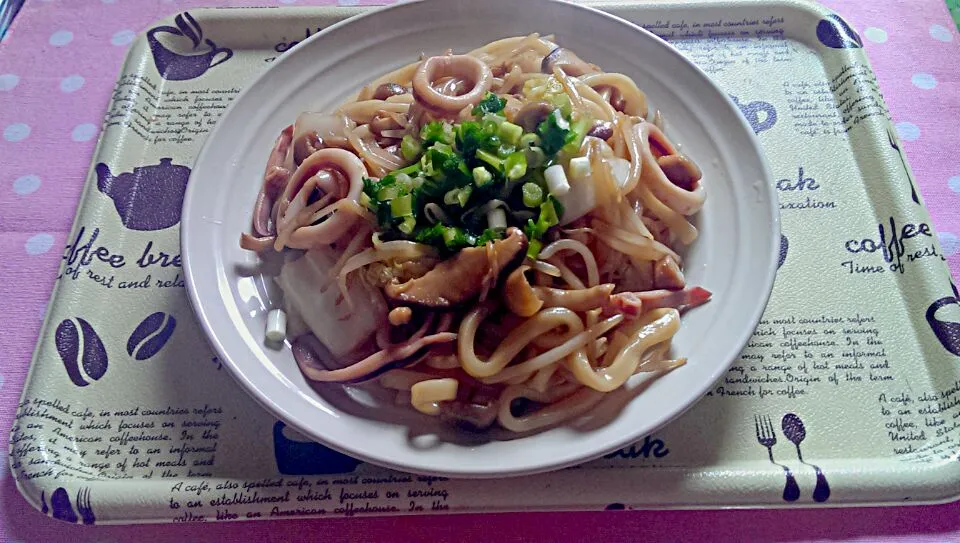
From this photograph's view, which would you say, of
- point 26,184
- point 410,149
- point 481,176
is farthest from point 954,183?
point 26,184

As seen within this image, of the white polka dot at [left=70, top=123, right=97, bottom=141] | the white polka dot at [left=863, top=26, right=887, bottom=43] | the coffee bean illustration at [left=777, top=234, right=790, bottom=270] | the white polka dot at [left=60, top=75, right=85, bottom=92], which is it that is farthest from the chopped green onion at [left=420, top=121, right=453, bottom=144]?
the white polka dot at [left=863, top=26, right=887, bottom=43]

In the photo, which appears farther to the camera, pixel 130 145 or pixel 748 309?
pixel 130 145

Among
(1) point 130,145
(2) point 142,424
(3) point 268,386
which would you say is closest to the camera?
(3) point 268,386

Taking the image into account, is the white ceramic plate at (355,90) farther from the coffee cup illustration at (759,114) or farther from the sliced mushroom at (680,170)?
the coffee cup illustration at (759,114)

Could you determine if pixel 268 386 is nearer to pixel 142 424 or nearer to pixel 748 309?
pixel 142 424

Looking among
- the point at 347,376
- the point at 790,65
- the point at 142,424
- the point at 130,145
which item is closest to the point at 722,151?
the point at 790,65

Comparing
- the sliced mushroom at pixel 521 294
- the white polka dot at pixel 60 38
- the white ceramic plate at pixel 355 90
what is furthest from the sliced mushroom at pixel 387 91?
the white polka dot at pixel 60 38
